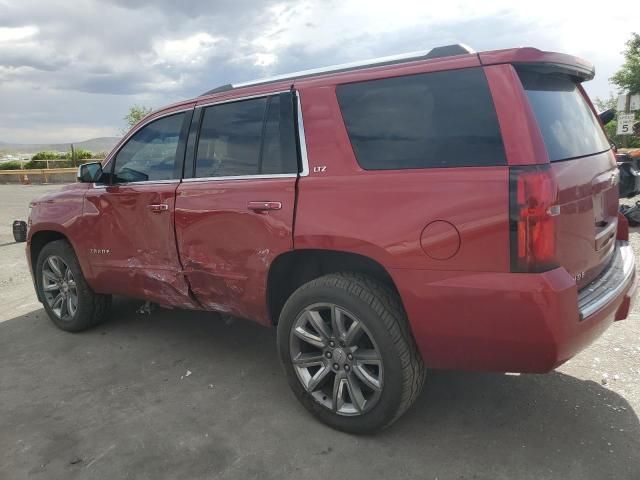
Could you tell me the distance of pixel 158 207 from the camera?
3746 millimetres

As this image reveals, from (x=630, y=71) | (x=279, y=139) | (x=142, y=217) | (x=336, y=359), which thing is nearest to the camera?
(x=336, y=359)

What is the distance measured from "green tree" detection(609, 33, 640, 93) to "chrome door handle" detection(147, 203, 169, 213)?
34254mm

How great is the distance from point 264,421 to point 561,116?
2.33 metres

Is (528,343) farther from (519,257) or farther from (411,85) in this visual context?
(411,85)

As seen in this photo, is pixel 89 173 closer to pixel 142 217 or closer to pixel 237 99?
pixel 142 217

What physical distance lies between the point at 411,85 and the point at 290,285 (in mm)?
1402

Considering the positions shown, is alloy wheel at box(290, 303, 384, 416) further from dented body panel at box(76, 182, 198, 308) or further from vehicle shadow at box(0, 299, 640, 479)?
dented body panel at box(76, 182, 198, 308)

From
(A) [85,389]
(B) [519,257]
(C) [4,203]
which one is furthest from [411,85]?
(C) [4,203]

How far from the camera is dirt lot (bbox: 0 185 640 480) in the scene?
2646mm

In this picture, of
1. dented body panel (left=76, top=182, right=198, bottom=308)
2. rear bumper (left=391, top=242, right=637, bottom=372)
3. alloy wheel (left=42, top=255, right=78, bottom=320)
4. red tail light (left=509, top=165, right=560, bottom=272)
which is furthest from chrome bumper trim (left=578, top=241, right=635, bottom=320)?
alloy wheel (left=42, top=255, right=78, bottom=320)

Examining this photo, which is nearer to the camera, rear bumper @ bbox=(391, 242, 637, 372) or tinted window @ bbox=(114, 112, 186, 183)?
rear bumper @ bbox=(391, 242, 637, 372)

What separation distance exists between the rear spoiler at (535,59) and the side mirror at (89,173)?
10.2 feet

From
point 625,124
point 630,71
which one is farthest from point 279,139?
point 630,71

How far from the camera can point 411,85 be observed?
8.77 ft
